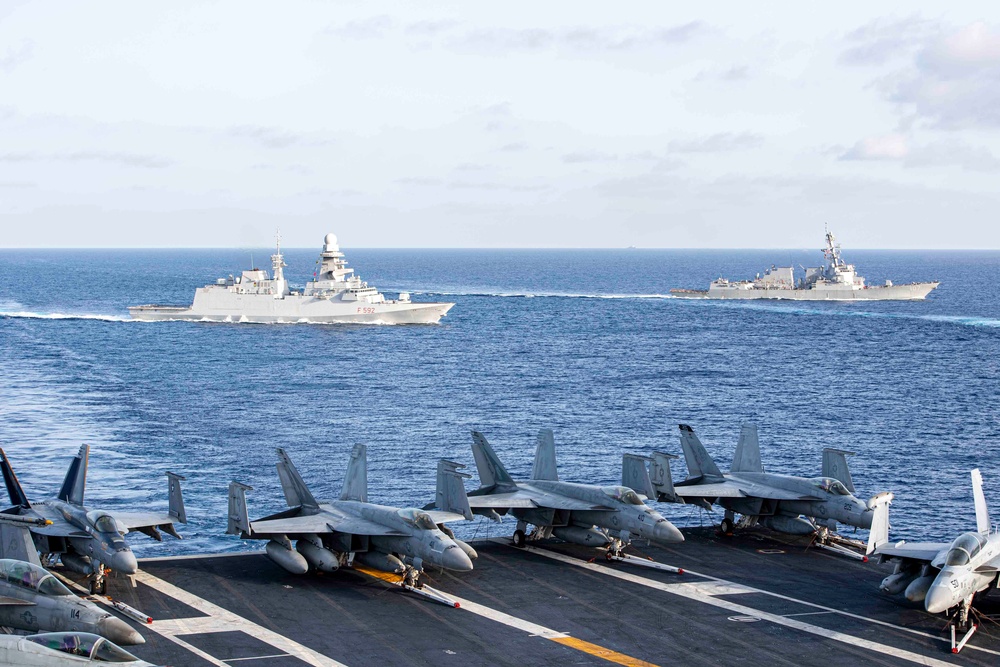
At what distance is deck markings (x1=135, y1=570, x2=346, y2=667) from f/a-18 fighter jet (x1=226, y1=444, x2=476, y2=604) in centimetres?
310

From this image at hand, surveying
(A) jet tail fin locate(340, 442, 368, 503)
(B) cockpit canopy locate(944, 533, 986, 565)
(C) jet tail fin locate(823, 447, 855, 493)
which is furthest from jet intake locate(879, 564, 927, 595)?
(A) jet tail fin locate(340, 442, 368, 503)

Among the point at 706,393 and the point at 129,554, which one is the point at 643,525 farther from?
the point at 706,393

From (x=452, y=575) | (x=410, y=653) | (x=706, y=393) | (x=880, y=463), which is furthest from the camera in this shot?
(x=706, y=393)

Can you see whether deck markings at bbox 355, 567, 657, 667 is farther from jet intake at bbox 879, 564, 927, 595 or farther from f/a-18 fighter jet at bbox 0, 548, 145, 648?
f/a-18 fighter jet at bbox 0, 548, 145, 648

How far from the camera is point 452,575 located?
35.0 m

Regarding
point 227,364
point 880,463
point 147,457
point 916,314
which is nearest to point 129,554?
point 147,457

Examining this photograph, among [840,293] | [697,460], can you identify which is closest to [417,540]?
[697,460]

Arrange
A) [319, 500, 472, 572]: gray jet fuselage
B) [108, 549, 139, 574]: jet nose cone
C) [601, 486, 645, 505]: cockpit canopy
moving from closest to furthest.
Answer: [108, 549, 139, 574]: jet nose cone → [319, 500, 472, 572]: gray jet fuselage → [601, 486, 645, 505]: cockpit canopy

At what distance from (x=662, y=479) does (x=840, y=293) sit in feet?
519

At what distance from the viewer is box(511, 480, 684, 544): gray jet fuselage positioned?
35.8 metres

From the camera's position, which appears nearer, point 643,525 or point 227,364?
point 643,525

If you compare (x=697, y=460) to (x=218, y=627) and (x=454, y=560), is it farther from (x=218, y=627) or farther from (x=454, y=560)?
(x=218, y=627)

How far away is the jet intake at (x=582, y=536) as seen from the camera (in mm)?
37500

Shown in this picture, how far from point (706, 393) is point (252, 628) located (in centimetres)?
6277
